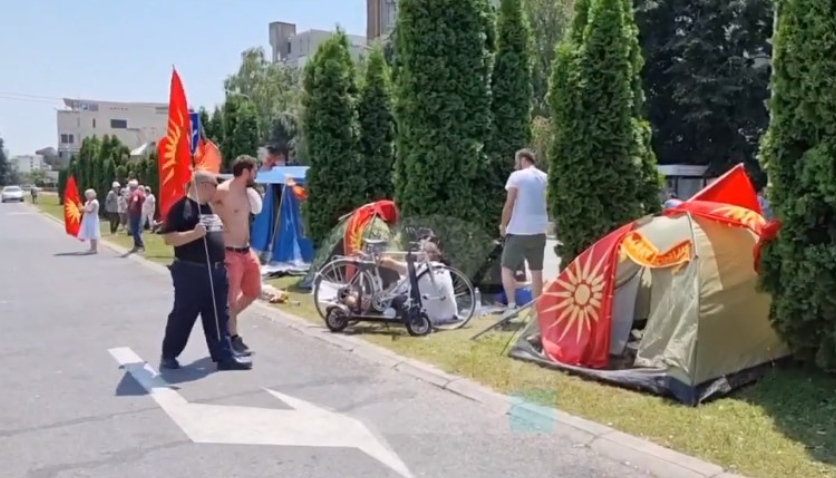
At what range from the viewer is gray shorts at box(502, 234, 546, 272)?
923 centimetres

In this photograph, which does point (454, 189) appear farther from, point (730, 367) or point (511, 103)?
point (730, 367)

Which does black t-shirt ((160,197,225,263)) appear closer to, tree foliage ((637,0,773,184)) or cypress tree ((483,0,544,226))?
cypress tree ((483,0,544,226))

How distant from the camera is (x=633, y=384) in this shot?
6172mm

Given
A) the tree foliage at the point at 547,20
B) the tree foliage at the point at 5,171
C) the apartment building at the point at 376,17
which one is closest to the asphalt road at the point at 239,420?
the tree foliage at the point at 547,20

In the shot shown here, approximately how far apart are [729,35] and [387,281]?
26657 millimetres

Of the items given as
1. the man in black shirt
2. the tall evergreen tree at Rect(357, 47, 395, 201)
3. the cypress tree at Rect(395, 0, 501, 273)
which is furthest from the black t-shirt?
the tall evergreen tree at Rect(357, 47, 395, 201)

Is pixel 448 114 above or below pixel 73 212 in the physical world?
above

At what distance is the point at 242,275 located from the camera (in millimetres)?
7797

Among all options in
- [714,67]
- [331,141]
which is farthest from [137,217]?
[714,67]

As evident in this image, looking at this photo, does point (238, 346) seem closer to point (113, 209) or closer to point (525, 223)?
point (525, 223)

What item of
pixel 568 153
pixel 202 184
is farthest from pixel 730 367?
pixel 202 184

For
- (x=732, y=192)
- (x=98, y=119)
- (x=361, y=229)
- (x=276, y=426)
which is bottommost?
(x=276, y=426)

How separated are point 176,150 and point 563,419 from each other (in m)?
4.27

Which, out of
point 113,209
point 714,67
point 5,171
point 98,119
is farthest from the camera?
point 98,119
